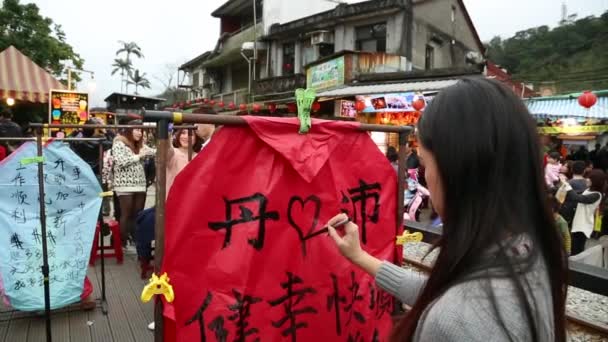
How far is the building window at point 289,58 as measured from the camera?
70.8ft

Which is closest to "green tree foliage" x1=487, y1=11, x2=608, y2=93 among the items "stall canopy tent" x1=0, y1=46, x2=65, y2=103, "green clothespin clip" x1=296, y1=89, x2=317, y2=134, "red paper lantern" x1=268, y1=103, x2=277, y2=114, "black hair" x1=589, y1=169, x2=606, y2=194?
"red paper lantern" x1=268, y1=103, x2=277, y2=114

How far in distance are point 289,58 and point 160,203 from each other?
21113 millimetres

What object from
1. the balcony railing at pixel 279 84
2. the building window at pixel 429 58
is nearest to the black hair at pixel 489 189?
the balcony railing at pixel 279 84

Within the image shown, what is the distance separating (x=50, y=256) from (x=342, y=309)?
2956 mm

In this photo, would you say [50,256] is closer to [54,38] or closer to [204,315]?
[204,315]

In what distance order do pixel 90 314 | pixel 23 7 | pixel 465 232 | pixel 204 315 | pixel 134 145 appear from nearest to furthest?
pixel 465 232, pixel 204 315, pixel 90 314, pixel 134 145, pixel 23 7

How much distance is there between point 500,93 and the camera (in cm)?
108

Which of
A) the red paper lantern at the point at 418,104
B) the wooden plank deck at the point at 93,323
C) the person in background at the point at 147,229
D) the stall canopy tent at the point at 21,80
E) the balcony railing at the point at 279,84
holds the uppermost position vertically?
the balcony railing at the point at 279,84

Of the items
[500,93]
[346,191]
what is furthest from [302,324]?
[500,93]

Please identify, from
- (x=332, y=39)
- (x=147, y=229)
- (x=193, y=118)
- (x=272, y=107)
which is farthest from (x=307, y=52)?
(x=193, y=118)

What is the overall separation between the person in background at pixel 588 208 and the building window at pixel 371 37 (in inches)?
497

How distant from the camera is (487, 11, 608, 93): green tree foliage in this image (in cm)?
2642

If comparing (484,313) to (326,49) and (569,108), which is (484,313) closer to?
(569,108)

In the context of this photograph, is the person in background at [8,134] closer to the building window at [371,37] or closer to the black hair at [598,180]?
the black hair at [598,180]
